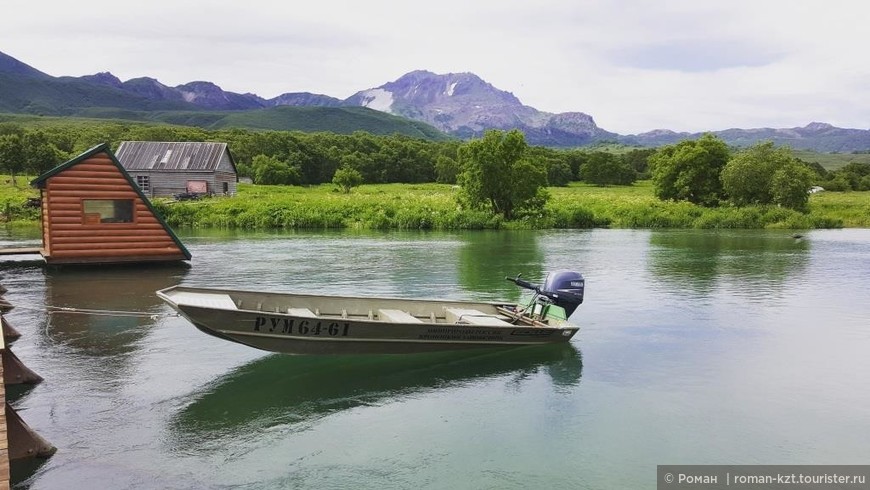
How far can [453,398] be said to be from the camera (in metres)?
13.5

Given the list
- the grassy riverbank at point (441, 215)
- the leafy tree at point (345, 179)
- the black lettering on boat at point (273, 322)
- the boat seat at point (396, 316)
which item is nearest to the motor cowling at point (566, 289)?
the boat seat at point (396, 316)

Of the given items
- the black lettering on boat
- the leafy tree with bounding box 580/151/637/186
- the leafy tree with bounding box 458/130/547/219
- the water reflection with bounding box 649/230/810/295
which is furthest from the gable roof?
the leafy tree with bounding box 580/151/637/186

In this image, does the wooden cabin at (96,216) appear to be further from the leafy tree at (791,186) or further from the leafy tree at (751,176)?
the leafy tree at (791,186)

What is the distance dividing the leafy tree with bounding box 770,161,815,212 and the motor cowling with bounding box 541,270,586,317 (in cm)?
5530

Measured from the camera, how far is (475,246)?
42531 millimetres

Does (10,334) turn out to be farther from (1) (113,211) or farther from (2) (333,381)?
(1) (113,211)

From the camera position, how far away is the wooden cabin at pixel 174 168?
68625mm

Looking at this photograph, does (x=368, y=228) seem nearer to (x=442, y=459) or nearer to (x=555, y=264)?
(x=555, y=264)

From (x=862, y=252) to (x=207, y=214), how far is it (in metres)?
48.3

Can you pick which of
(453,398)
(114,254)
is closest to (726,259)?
(453,398)

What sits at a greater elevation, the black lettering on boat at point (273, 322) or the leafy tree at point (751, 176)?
the leafy tree at point (751, 176)

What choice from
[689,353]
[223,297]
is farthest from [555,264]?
[223,297]

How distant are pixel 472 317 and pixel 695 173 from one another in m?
61.2

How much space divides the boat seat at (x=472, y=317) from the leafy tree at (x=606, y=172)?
103051 millimetres
